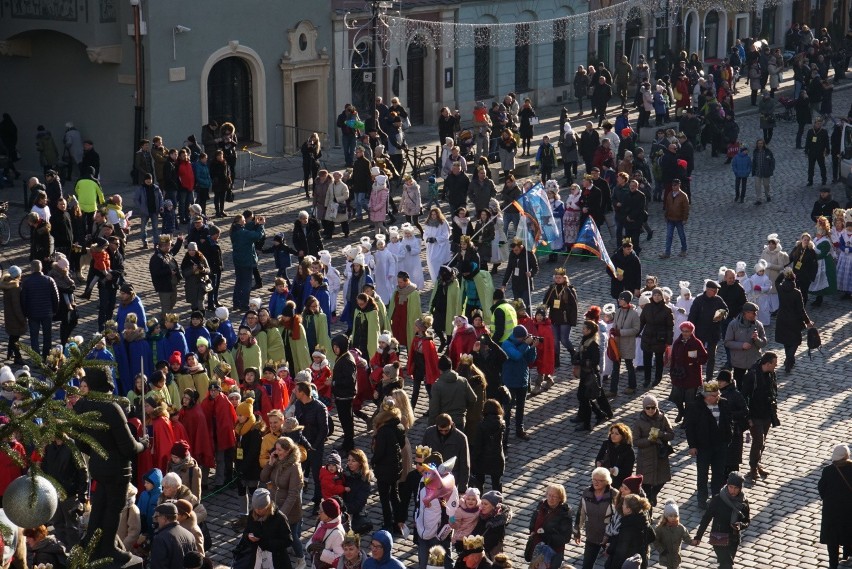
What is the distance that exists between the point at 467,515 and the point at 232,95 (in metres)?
22.7

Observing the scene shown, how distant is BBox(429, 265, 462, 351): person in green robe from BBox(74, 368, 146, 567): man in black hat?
9.83 meters

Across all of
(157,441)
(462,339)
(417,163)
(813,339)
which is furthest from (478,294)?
(417,163)

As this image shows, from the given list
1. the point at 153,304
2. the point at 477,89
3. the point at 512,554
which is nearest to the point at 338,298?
the point at 153,304

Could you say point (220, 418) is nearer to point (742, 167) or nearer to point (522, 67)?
point (742, 167)

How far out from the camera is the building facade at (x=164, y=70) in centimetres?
3300

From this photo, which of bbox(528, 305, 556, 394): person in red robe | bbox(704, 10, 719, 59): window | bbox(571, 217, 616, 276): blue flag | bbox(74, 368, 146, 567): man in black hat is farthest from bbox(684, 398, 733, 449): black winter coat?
bbox(704, 10, 719, 59): window

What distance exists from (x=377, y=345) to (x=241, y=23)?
17.0m

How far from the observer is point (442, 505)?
14.5 m

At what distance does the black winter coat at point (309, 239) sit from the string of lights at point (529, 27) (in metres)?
12.2

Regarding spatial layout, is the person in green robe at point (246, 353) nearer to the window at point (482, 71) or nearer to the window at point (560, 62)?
the window at point (482, 71)

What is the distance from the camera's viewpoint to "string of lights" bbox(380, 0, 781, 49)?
3788cm

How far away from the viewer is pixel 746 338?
63.2 ft

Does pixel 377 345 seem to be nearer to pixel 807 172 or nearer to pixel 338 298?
pixel 338 298

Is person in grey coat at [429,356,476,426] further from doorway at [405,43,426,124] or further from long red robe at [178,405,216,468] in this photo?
doorway at [405,43,426,124]
